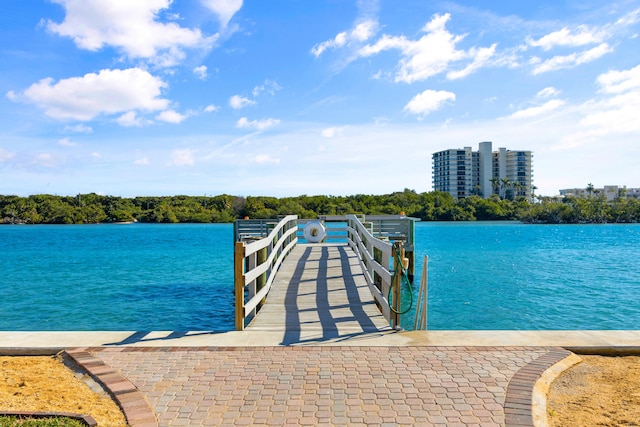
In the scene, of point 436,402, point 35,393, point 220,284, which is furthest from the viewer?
point 220,284

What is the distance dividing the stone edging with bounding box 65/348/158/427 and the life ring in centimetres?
1512

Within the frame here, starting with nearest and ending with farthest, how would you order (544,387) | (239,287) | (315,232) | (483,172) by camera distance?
(544,387) < (239,287) < (315,232) < (483,172)

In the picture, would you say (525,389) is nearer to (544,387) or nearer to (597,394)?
(544,387)

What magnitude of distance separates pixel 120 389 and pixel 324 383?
2.09 meters

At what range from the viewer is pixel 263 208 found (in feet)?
414

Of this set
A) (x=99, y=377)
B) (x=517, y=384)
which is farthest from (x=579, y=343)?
(x=99, y=377)

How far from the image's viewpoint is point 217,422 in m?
4.44

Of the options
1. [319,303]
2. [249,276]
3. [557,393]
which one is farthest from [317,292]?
[557,393]

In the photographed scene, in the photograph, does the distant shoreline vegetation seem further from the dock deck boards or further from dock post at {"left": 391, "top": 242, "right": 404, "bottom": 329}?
dock post at {"left": 391, "top": 242, "right": 404, "bottom": 329}

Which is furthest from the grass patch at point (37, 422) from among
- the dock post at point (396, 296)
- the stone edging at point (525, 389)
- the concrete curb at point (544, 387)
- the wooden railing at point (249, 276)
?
the dock post at point (396, 296)

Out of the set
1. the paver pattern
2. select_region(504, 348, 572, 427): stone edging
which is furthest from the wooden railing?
select_region(504, 348, 572, 427): stone edging

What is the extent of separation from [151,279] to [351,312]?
18240mm

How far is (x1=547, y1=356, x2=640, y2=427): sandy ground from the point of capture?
4555 mm

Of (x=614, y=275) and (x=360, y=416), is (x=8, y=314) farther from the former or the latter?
(x=614, y=275)
